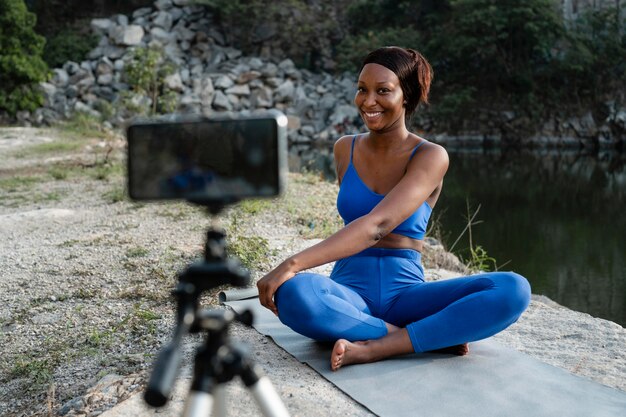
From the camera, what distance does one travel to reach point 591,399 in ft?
6.42

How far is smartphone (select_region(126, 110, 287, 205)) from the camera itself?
36.4 inches

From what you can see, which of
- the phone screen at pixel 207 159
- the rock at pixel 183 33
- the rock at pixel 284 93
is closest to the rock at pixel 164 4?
the rock at pixel 183 33

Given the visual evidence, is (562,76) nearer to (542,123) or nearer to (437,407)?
(542,123)

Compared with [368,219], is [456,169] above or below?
below

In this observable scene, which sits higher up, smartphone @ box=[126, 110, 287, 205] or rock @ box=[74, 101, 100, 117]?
smartphone @ box=[126, 110, 287, 205]

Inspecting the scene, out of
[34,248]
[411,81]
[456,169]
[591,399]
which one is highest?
[411,81]

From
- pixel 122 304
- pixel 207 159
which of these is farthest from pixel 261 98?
pixel 207 159

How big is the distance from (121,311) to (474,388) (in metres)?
1.48

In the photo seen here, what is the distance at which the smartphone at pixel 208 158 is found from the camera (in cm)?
92

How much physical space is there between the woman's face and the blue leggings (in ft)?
1.29

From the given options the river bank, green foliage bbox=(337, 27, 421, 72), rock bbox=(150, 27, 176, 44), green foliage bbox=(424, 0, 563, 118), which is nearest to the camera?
the river bank

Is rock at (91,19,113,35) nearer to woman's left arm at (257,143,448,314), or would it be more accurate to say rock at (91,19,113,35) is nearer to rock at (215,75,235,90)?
rock at (215,75,235,90)

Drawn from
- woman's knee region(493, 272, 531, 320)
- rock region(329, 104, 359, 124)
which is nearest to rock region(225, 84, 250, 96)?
rock region(329, 104, 359, 124)

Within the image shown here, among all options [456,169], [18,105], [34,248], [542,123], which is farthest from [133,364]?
[542,123]
